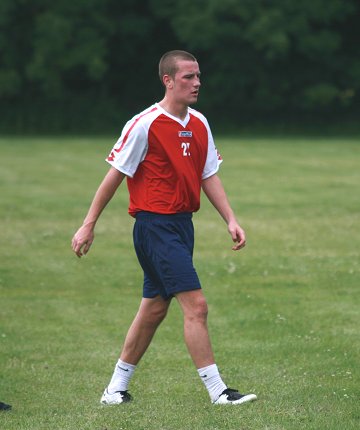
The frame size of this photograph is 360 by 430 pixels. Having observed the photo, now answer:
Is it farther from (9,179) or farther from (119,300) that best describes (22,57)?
(119,300)

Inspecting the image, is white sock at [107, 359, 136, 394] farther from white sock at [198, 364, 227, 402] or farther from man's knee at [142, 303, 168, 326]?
white sock at [198, 364, 227, 402]

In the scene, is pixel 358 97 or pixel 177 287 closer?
pixel 177 287

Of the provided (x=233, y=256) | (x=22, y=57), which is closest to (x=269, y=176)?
(x=233, y=256)

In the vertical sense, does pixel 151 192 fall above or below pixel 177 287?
above

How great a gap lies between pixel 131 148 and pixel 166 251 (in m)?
0.66

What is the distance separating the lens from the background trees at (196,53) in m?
50.5

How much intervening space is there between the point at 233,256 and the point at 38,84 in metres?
40.6

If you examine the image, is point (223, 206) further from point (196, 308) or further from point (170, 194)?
point (196, 308)

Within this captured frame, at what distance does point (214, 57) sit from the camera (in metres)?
53.7

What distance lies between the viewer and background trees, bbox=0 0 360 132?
166 ft

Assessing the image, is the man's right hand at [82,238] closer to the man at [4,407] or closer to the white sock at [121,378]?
the white sock at [121,378]

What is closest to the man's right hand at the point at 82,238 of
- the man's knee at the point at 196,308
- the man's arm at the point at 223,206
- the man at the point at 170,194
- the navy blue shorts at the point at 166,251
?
the man at the point at 170,194

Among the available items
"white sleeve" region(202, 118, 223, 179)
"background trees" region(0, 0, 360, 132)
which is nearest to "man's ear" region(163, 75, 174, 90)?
"white sleeve" region(202, 118, 223, 179)

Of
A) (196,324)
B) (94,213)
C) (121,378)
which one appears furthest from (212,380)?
(94,213)
